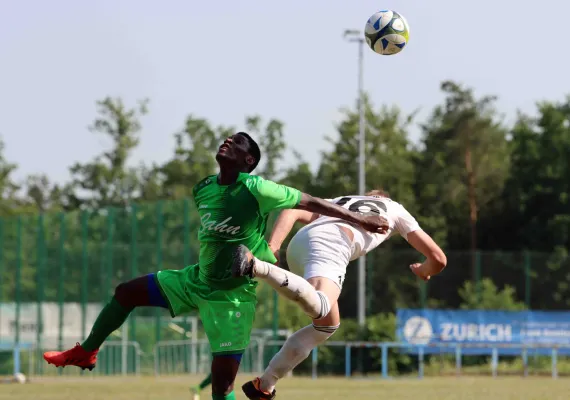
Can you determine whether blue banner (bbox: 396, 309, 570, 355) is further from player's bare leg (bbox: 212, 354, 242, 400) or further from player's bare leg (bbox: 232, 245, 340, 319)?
player's bare leg (bbox: 212, 354, 242, 400)

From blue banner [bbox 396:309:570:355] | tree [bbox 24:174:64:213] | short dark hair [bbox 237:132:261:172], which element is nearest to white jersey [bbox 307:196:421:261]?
short dark hair [bbox 237:132:261:172]

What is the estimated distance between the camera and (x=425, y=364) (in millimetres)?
36062

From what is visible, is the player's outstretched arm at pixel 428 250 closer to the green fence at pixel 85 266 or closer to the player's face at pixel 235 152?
the player's face at pixel 235 152

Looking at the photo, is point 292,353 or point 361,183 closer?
point 292,353

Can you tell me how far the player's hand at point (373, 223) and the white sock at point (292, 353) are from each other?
1513mm

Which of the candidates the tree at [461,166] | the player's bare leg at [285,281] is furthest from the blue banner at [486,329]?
the tree at [461,166]

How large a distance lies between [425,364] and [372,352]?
167 cm

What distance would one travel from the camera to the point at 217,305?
31.4 ft

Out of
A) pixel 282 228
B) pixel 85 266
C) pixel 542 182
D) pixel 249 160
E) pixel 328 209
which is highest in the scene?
pixel 542 182

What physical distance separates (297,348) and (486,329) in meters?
26.3

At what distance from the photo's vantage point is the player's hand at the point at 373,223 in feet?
30.7

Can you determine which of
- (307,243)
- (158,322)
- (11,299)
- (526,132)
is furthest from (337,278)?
(526,132)

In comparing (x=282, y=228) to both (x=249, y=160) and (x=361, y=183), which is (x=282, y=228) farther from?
(x=361, y=183)

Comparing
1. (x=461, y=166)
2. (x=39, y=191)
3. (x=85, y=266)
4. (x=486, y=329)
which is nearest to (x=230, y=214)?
(x=486, y=329)
